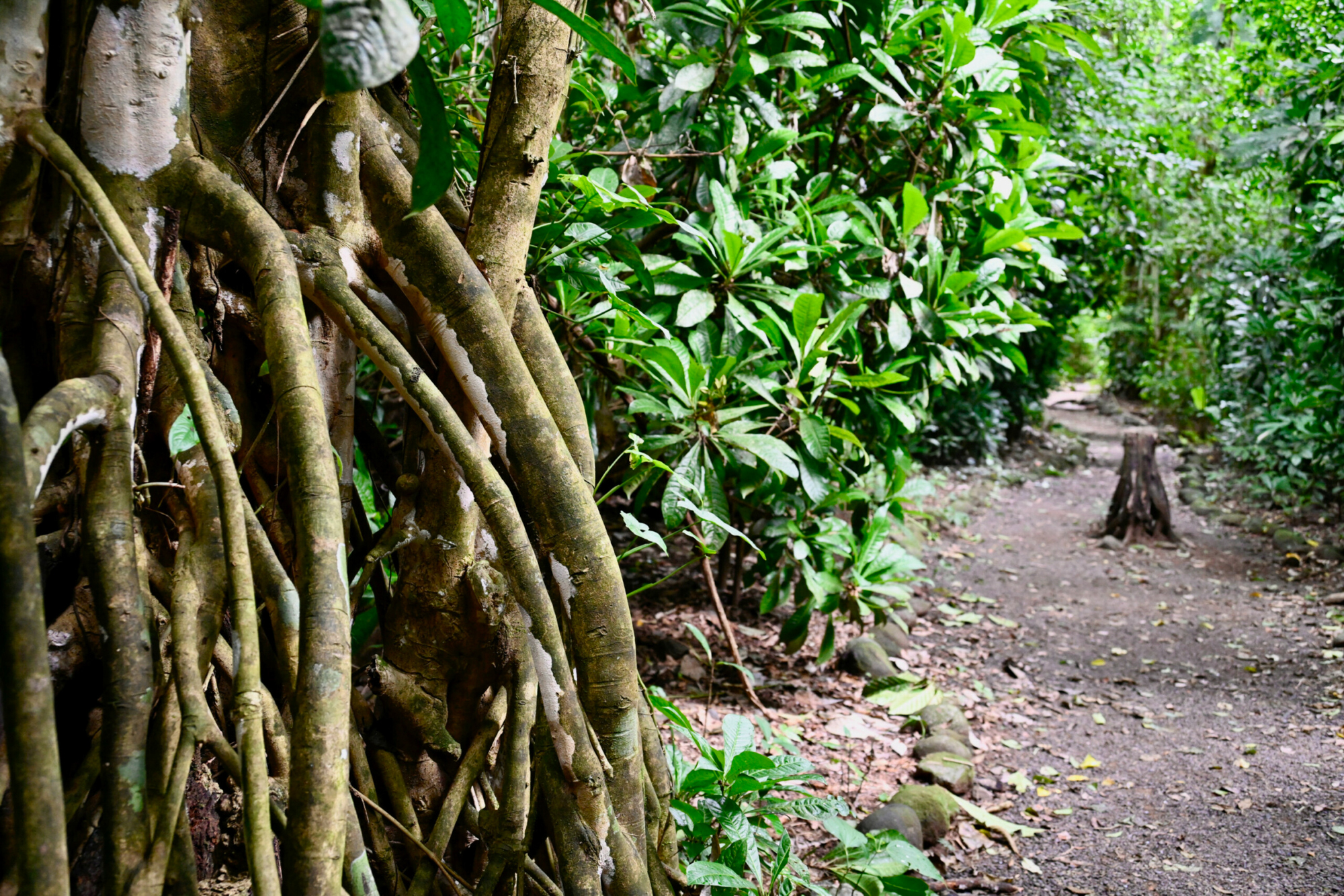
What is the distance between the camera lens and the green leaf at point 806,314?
240 cm

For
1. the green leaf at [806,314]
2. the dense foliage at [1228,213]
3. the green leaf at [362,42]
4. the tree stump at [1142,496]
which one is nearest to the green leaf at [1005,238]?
the green leaf at [806,314]

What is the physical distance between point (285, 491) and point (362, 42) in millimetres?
959

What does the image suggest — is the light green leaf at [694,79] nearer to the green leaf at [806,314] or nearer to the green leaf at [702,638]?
the green leaf at [806,314]

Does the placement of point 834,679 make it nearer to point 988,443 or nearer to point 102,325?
point 102,325

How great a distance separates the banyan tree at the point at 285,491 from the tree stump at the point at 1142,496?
230 inches

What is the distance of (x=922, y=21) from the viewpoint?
2.89 m

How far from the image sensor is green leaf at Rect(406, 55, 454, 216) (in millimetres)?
747

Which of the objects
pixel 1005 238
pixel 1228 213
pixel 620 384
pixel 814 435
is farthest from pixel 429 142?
pixel 1228 213

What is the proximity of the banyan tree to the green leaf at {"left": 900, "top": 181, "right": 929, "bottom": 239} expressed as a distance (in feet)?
5.55

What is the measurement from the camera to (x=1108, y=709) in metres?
3.75

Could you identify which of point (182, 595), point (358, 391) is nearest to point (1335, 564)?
point (358, 391)

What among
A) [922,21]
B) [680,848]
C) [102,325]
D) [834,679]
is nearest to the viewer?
[102,325]

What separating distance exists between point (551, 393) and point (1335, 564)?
5.91 m

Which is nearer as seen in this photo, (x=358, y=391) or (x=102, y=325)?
(x=102, y=325)
